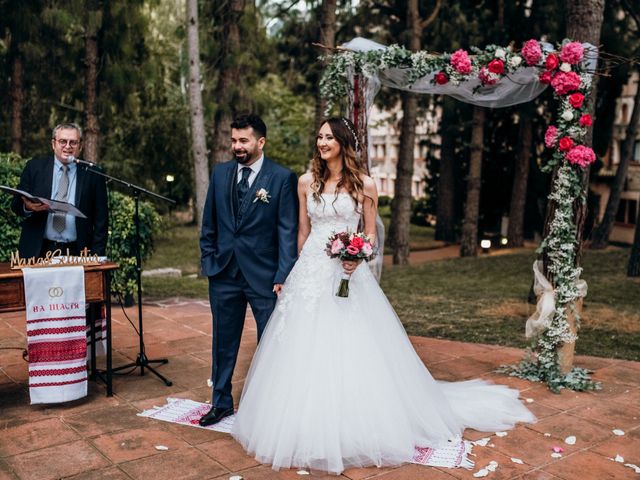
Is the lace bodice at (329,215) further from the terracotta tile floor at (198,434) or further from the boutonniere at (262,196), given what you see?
the terracotta tile floor at (198,434)

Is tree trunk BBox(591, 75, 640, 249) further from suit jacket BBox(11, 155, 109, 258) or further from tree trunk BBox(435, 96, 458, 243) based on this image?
suit jacket BBox(11, 155, 109, 258)

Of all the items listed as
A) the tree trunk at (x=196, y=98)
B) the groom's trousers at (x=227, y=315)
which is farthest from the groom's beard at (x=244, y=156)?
the tree trunk at (x=196, y=98)

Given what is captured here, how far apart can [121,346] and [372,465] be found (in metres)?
3.64

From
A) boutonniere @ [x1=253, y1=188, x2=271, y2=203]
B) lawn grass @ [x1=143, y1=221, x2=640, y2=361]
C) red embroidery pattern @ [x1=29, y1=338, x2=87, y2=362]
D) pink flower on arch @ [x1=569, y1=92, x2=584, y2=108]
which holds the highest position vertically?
pink flower on arch @ [x1=569, y1=92, x2=584, y2=108]

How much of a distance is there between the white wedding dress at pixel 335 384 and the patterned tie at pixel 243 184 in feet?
1.50

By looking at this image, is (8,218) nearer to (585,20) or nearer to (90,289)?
(90,289)

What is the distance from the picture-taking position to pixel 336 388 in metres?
4.19

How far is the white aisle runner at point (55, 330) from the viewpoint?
15.6ft

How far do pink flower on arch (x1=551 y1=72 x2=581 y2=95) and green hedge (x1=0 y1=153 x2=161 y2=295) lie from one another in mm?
5620

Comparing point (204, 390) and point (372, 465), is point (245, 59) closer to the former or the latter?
point (204, 390)

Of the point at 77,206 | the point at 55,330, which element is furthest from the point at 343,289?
the point at 77,206

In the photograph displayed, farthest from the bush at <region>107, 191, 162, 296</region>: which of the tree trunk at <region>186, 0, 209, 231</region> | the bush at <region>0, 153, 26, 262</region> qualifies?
the tree trunk at <region>186, 0, 209, 231</region>

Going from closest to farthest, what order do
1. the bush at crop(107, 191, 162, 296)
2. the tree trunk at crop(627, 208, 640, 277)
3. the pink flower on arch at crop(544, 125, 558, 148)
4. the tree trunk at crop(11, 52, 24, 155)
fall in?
the pink flower on arch at crop(544, 125, 558, 148) < the bush at crop(107, 191, 162, 296) < the tree trunk at crop(627, 208, 640, 277) < the tree trunk at crop(11, 52, 24, 155)

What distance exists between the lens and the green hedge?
845 cm
